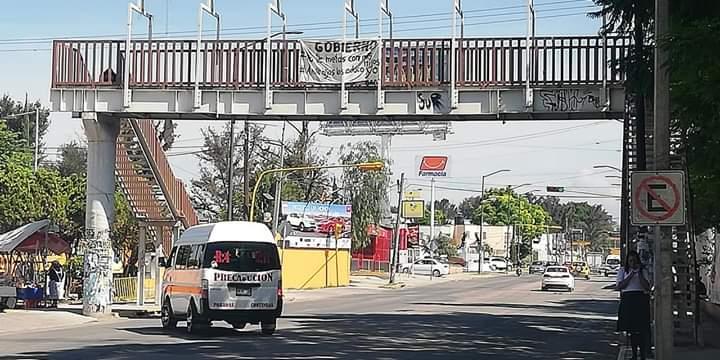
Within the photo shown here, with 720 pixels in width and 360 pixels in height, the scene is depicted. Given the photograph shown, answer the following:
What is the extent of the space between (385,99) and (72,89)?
9.19 metres

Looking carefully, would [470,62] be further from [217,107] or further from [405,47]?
[217,107]

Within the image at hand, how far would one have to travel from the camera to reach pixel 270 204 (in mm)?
69750

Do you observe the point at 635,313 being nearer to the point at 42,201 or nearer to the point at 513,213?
the point at 42,201

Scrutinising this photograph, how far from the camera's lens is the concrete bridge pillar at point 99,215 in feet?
107

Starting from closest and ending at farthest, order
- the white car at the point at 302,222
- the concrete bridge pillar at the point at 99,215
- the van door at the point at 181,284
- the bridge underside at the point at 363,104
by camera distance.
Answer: the van door at the point at 181,284 → the bridge underside at the point at 363,104 → the concrete bridge pillar at the point at 99,215 → the white car at the point at 302,222

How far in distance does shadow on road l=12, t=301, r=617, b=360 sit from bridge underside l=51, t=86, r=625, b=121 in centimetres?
567

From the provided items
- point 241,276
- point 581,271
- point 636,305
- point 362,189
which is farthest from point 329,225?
point 581,271

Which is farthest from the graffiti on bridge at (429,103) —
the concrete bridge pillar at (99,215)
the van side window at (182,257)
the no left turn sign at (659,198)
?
the no left turn sign at (659,198)

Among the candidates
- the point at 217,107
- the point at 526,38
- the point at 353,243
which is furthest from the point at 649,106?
the point at 353,243

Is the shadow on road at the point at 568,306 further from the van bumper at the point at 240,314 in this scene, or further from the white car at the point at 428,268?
the white car at the point at 428,268

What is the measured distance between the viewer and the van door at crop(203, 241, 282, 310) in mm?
24297

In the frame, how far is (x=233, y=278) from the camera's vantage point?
24.4 m

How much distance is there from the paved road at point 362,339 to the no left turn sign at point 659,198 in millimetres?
5709

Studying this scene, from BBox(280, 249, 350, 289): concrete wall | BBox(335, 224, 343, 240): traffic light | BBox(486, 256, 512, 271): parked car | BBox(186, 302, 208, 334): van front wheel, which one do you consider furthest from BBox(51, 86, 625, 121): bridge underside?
BBox(486, 256, 512, 271): parked car
